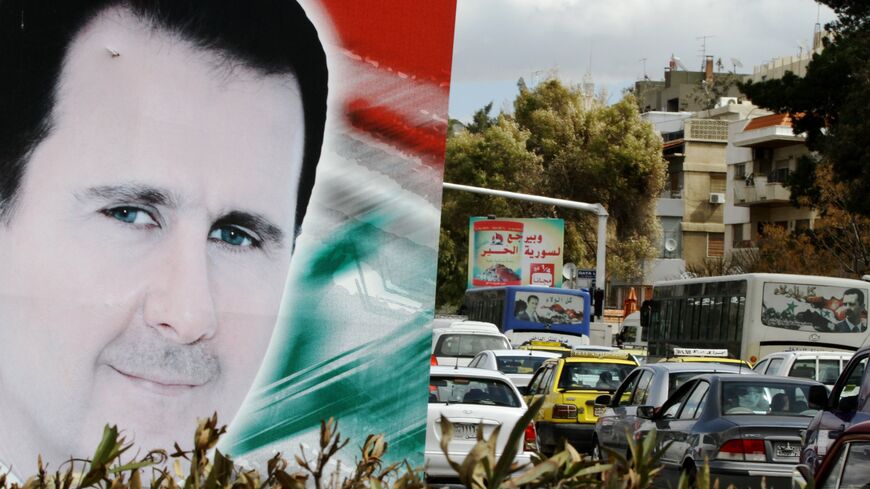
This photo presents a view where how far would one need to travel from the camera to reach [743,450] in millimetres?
12828

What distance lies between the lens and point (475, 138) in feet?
208

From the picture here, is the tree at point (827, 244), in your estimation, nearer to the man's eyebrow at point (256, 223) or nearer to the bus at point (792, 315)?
the bus at point (792, 315)

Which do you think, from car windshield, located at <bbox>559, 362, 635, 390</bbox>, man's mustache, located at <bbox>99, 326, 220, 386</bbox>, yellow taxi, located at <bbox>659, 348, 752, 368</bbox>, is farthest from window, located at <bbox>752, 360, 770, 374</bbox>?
man's mustache, located at <bbox>99, 326, 220, 386</bbox>

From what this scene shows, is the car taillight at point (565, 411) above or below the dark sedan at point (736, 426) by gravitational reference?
below

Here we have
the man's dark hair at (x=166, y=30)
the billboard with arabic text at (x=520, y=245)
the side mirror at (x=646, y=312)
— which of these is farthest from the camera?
the billboard with arabic text at (x=520, y=245)

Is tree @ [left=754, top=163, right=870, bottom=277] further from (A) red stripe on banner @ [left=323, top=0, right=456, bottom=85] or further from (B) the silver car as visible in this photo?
(A) red stripe on banner @ [left=323, top=0, right=456, bottom=85]

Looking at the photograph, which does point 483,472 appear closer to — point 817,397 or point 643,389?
point 817,397

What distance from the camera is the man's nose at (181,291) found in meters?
6.70

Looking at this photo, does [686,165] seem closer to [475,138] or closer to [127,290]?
[475,138]

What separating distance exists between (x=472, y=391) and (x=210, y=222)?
8.65 metres

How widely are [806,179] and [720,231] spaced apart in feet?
102

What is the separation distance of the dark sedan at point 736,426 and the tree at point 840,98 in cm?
2068

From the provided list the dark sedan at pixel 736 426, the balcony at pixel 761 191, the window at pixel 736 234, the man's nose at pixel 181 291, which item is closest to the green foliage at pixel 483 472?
the man's nose at pixel 181 291

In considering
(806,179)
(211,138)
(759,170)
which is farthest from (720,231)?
(211,138)
